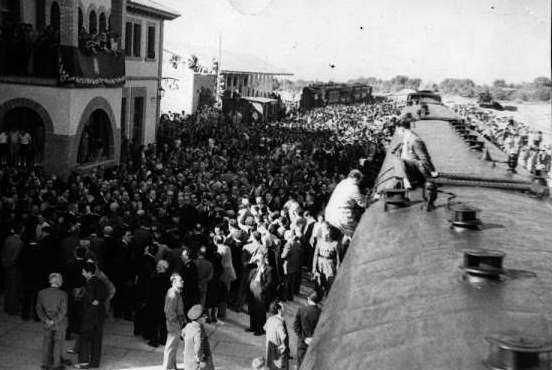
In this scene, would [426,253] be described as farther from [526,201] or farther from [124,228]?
[124,228]

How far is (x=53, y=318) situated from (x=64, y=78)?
11.7 meters

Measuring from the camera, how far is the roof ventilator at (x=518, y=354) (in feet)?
8.20

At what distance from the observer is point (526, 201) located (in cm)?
696

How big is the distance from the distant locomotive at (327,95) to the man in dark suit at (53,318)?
60.7 m

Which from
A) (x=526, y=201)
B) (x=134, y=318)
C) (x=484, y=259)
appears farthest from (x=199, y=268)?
(x=484, y=259)

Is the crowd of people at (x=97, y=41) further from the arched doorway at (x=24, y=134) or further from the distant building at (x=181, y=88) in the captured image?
the distant building at (x=181, y=88)

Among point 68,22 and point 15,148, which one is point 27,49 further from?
point 15,148

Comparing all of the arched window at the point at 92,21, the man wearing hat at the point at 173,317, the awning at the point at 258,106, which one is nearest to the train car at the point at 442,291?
the man wearing hat at the point at 173,317

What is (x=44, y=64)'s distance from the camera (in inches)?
759

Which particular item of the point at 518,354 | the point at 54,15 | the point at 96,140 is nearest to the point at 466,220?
the point at 518,354

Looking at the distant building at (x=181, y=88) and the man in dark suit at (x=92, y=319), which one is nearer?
the man in dark suit at (x=92, y=319)

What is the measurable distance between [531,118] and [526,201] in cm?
6789

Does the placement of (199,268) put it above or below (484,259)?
below

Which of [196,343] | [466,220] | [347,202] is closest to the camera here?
[466,220]
